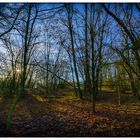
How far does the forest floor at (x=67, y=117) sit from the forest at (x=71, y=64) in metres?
0.01

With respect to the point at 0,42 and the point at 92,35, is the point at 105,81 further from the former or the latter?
the point at 0,42

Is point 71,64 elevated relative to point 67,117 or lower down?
elevated

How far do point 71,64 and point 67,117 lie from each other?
2.48 feet

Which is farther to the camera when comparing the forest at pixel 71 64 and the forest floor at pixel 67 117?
the forest at pixel 71 64

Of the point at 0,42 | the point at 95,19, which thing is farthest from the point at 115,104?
the point at 0,42

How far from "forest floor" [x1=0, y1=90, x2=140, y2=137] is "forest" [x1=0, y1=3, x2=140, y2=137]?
0.5 inches

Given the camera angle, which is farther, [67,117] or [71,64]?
[71,64]

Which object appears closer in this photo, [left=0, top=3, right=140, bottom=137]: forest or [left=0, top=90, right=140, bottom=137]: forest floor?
[left=0, top=90, right=140, bottom=137]: forest floor

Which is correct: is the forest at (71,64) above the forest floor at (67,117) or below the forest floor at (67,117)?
above

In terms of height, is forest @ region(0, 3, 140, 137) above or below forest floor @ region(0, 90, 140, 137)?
above

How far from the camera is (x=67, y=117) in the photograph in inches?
120

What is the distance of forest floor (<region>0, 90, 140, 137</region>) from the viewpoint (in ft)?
9.17

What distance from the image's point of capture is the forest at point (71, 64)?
3029 millimetres

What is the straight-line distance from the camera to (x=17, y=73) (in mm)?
3062
